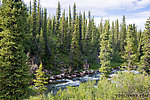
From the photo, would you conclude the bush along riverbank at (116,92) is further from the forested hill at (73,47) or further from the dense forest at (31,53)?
the forested hill at (73,47)

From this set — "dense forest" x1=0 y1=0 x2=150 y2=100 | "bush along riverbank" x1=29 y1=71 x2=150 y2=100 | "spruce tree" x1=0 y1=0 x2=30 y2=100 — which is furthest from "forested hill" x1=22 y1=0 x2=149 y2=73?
"bush along riverbank" x1=29 y1=71 x2=150 y2=100

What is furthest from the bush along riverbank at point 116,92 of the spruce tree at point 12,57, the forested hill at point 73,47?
the forested hill at point 73,47

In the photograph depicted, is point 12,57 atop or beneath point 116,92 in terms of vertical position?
atop

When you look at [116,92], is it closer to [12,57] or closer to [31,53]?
[12,57]

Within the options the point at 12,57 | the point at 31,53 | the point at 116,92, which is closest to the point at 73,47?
the point at 31,53

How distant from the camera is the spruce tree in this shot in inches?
394

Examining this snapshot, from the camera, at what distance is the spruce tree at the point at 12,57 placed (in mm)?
10000

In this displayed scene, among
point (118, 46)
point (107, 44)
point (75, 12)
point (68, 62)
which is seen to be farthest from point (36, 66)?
point (118, 46)

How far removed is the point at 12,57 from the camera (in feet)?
33.9

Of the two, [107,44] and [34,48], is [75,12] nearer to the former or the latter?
[34,48]

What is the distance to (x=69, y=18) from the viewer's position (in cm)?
6719

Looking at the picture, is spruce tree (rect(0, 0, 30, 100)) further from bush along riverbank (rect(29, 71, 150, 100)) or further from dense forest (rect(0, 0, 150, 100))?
bush along riverbank (rect(29, 71, 150, 100))

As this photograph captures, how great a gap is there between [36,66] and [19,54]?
19.8 metres

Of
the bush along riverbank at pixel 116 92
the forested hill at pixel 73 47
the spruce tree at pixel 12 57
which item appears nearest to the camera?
the bush along riverbank at pixel 116 92
